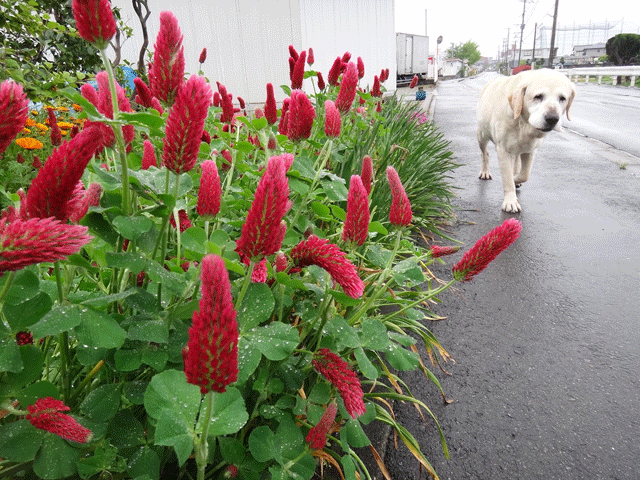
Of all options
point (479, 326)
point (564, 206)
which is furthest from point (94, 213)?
point (564, 206)

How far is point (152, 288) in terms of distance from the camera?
3.63 feet

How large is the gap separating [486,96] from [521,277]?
3.13m

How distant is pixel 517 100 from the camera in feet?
13.8

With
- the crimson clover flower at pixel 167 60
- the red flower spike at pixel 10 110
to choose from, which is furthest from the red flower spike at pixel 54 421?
the crimson clover flower at pixel 167 60

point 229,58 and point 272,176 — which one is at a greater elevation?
point 229,58

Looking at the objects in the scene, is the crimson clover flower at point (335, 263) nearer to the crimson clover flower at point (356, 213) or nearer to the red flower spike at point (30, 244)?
the crimson clover flower at point (356, 213)

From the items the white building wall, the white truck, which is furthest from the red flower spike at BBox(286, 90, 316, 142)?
the white truck

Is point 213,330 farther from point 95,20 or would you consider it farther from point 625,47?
point 625,47

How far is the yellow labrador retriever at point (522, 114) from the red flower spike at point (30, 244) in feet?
14.0

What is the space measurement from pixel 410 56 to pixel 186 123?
118ft

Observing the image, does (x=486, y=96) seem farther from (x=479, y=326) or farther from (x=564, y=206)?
(x=479, y=326)

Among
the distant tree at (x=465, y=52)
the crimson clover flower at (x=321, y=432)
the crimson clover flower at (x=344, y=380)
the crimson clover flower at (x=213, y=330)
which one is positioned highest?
the distant tree at (x=465, y=52)

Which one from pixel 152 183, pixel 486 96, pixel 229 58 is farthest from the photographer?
pixel 229 58

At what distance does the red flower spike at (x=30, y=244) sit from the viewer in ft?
1.66
